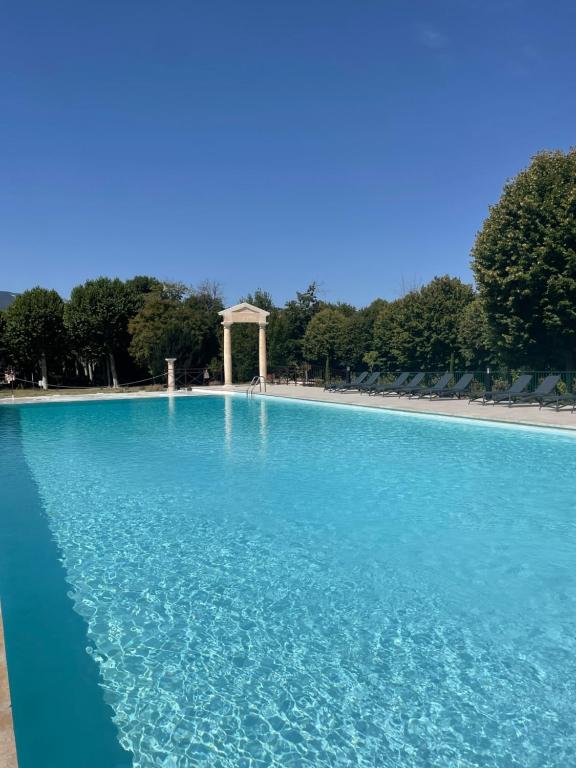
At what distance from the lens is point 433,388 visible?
70.4ft

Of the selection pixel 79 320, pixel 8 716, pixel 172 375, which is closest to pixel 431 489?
pixel 8 716

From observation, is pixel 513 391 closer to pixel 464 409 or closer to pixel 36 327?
pixel 464 409

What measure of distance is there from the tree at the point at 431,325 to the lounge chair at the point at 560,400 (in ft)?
29.0

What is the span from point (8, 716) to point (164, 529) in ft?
13.3

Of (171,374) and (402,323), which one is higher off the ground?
(402,323)

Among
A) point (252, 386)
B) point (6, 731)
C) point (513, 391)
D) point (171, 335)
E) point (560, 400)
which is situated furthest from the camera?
point (171, 335)

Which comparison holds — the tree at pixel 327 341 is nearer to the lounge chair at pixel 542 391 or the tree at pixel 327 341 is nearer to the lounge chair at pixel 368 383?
the lounge chair at pixel 368 383

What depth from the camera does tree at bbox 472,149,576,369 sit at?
1847 centimetres

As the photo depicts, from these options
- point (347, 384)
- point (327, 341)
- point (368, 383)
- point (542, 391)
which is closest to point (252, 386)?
point (327, 341)

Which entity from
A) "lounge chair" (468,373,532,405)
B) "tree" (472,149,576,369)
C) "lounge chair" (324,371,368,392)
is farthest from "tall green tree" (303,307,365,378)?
"lounge chair" (468,373,532,405)

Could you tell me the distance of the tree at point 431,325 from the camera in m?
27.0

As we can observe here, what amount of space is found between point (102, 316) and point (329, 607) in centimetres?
3227

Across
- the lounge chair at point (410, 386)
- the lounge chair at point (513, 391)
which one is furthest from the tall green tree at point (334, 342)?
the lounge chair at point (513, 391)

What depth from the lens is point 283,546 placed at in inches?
247
